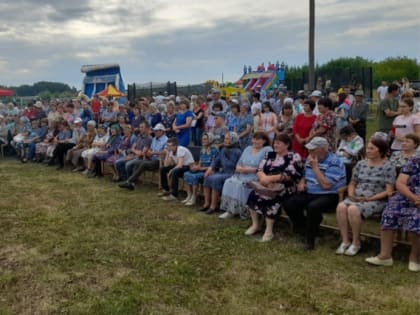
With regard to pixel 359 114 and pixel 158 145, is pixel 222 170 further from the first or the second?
pixel 359 114

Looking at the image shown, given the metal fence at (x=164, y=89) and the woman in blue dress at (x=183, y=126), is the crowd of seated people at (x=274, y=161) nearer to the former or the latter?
the woman in blue dress at (x=183, y=126)

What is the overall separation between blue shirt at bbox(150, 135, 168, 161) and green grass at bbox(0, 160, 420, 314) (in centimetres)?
165

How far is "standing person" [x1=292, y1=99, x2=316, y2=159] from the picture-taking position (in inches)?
259

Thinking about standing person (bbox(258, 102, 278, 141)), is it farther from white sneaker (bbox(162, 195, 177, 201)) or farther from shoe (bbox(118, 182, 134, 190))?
shoe (bbox(118, 182, 134, 190))

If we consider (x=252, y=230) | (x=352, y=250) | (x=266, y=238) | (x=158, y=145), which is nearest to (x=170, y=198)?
(x=158, y=145)

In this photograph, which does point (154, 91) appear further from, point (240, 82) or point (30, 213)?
point (30, 213)

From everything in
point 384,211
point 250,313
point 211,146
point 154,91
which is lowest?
point 250,313

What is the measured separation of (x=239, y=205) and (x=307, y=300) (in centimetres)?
227

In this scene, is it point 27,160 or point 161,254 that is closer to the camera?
point 161,254

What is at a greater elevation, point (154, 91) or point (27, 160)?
point (154, 91)

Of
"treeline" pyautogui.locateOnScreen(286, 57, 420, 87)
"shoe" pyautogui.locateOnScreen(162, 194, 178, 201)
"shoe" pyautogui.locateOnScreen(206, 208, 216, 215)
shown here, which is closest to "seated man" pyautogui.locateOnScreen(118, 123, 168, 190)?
"shoe" pyautogui.locateOnScreen(162, 194, 178, 201)

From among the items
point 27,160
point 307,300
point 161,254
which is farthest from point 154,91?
point 307,300

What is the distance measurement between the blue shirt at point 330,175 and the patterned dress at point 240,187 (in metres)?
0.85

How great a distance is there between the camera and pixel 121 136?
9070 millimetres
